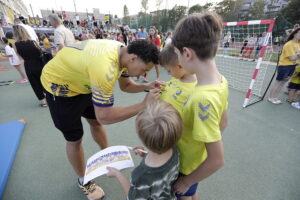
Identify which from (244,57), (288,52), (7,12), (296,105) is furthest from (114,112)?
(7,12)

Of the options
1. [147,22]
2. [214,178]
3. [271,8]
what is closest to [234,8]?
[271,8]

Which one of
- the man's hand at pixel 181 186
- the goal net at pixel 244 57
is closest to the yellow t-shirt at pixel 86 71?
the man's hand at pixel 181 186

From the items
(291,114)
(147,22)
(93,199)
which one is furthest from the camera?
(147,22)

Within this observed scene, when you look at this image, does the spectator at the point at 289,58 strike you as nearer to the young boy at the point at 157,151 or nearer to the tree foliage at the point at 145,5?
the young boy at the point at 157,151

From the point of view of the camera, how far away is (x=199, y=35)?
714 mm

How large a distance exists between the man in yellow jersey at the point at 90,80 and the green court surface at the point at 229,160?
60cm

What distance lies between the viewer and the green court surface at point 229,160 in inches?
69.4

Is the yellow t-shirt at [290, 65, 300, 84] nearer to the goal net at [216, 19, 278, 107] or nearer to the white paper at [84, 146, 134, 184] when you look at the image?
the goal net at [216, 19, 278, 107]

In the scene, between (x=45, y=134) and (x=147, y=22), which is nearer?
(x=45, y=134)

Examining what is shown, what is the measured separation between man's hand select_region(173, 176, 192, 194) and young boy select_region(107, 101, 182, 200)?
8 cm

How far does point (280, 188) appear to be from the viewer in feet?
5.81

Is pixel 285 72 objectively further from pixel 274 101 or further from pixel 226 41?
pixel 226 41

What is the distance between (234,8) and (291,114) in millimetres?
42096

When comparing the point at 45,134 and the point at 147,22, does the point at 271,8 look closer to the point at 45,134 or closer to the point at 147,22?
the point at 147,22
